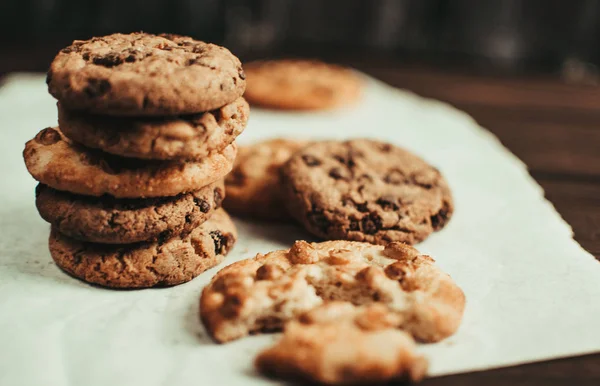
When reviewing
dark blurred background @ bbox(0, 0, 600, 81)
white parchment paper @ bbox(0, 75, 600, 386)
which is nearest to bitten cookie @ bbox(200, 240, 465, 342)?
white parchment paper @ bbox(0, 75, 600, 386)

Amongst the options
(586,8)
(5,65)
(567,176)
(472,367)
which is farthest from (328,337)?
(586,8)

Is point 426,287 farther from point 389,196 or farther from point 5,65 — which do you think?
point 5,65

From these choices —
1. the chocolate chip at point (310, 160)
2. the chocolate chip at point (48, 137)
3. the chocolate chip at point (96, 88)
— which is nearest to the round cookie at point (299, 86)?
the chocolate chip at point (310, 160)

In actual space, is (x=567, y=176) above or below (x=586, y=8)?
below

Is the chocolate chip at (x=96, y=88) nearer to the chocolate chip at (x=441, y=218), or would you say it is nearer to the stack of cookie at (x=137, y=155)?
the stack of cookie at (x=137, y=155)

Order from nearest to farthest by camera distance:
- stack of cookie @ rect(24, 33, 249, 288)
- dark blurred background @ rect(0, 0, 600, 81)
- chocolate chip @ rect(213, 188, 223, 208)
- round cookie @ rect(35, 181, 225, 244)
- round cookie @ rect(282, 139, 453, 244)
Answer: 1. stack of cookie @ rect(24, 33, 249, 288)
2. round cookie @ rect(35, 181, 225, 244)
3. chocolate chip @ rect(213, 188, 223, 208)
4. round cookie @ rect(282, 139, 453, 244)
5. dark blurred background @ rect(0, 0, 600, 81)

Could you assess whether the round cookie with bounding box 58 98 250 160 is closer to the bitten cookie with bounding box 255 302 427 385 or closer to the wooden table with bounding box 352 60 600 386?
the bitten cookie with bounding box 255 302 427 385
